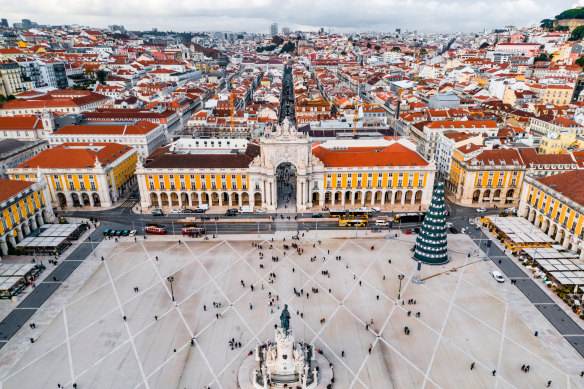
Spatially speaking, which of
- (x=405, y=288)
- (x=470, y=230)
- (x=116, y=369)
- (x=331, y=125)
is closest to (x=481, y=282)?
(x=405, y=288)

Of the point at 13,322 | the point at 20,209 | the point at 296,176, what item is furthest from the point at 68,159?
the point at 296,176

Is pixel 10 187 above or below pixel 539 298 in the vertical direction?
above

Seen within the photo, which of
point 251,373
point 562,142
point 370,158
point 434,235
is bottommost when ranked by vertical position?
point 251,373

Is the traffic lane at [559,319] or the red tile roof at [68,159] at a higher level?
the red tile roof at [68,159]

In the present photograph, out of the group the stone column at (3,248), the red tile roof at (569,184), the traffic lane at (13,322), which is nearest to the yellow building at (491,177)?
the red tile roof at (569,184)

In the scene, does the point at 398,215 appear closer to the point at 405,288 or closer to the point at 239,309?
the point at 405,288

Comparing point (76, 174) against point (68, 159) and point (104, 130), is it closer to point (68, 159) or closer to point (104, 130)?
point (68, 159)

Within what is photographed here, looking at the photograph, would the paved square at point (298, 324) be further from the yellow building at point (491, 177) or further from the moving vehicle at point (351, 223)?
the yellow building at point (491, 177)
